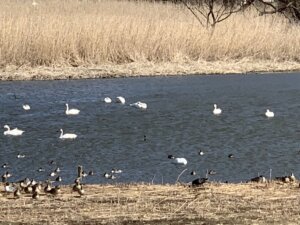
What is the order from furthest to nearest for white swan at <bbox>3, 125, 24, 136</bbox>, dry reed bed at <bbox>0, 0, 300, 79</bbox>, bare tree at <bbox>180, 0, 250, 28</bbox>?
dry reed bed at <bbox>0, 0, 300, 79</bbox> < white swan at <bbox>3, 125, 24, 136</bbox> < bare tree at <bbox>180, 0, 250, 28</bbox>

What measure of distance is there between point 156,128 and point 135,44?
757 cm

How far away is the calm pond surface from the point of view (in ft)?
27.1

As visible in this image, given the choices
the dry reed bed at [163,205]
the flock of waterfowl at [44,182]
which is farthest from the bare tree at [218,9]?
the flock of waterfowl at [44,182]

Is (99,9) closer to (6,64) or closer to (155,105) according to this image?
(6,64)

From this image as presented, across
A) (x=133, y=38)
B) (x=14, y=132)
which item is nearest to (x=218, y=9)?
(x=133, y=38)

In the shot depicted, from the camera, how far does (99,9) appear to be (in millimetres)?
22188

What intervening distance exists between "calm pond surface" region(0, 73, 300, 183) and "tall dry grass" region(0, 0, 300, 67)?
44.5 inches

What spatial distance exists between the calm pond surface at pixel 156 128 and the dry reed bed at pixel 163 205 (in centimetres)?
151

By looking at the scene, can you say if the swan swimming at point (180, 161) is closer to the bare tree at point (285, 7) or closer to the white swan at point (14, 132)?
the bare tree at point (285, 7)

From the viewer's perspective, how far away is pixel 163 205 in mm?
5184

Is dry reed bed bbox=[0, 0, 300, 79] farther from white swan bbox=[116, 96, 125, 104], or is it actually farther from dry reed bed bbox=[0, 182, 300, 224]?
dry reed bed bbox=[0, 182, 300, 224]

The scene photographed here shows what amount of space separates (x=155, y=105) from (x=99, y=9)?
31.3ft

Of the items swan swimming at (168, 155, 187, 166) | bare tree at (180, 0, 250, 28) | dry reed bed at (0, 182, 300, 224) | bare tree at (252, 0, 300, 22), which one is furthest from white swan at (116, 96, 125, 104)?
dry reed bed at (0, 182, 300, 224)

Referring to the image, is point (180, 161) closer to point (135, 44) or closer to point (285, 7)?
point (285, 7)
